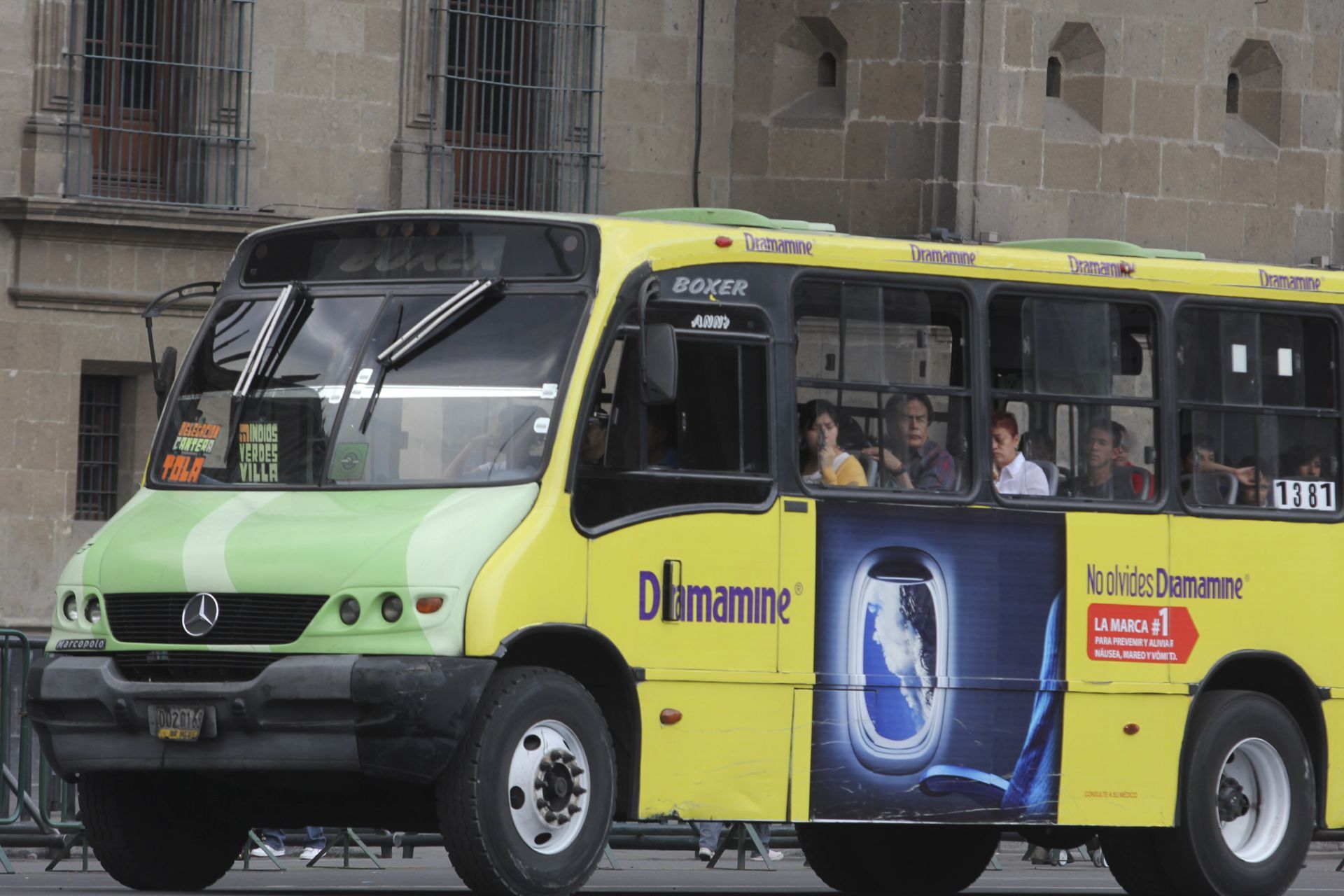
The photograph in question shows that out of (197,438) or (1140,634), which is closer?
(197,438)

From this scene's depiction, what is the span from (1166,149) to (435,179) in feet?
21.9

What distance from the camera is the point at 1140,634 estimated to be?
14.1 metres

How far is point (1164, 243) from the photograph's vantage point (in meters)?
27.7

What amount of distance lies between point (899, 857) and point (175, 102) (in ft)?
38.1

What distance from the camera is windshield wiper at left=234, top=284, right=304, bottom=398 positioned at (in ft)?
41.8

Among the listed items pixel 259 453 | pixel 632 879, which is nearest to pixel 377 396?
pixel 259 453

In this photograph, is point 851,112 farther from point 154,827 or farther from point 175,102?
point 154,827

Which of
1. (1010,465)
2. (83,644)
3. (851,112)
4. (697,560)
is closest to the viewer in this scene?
(83,644)

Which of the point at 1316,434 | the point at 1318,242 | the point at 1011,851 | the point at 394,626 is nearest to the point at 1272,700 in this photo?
the point at 1316,434

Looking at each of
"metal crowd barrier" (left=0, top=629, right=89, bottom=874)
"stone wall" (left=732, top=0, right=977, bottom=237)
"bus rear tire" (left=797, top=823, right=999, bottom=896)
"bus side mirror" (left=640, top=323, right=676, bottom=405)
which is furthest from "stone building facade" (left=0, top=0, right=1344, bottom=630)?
"bus side mirror" (left=640, top=323, right=676, bottom=405)

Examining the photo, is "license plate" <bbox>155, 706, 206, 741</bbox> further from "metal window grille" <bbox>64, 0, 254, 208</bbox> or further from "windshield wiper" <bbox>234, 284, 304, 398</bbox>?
"metal window grille" <bbox>64, 0, 254, 208</bbox>

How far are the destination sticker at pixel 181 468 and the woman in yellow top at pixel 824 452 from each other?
2478 mm

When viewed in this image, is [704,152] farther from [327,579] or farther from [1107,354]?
[327,579]

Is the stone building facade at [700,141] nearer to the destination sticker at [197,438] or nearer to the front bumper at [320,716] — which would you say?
the destination sticker at [197,438]
